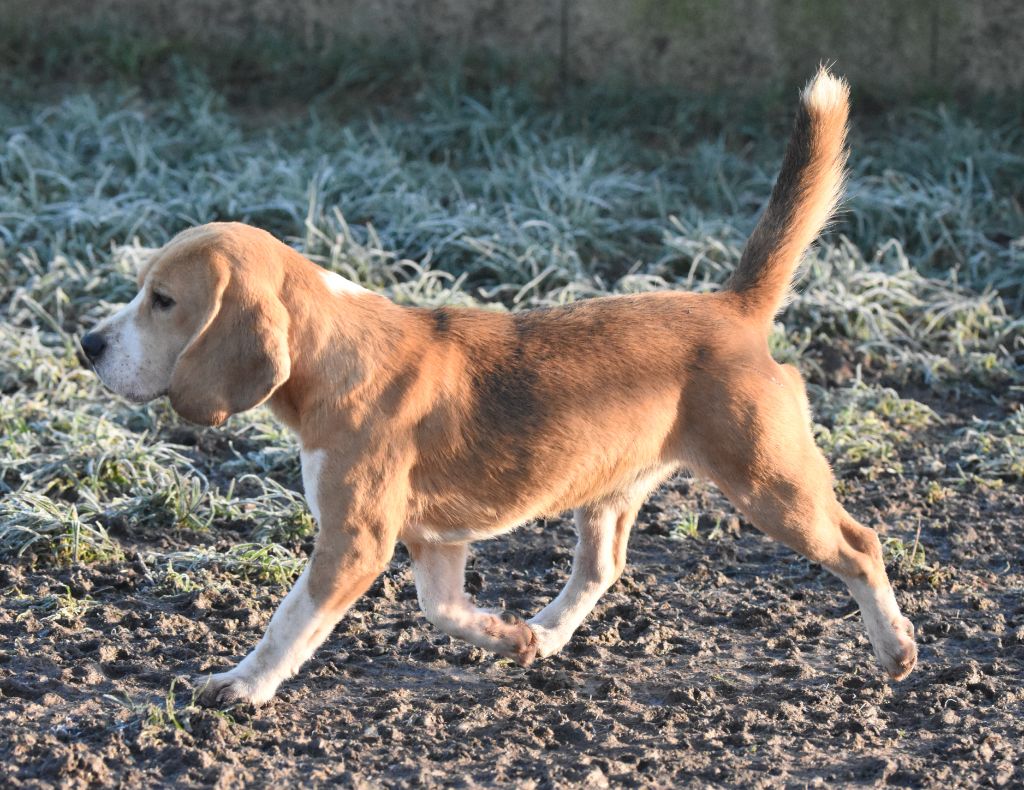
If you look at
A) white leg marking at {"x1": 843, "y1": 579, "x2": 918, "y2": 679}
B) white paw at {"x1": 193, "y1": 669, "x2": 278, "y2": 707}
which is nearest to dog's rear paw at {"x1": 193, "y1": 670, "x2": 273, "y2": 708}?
white paw at {"x1": 193, "y1": 669, "x2": 278, "y2": 707}

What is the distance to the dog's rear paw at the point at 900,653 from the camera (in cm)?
479

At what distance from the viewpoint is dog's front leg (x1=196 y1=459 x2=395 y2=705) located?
4.30 meters

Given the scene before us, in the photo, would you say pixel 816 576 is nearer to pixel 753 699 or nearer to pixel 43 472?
pixel 753 699

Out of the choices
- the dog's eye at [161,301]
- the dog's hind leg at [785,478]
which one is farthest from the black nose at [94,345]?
the dog's hind leg at [785,478]

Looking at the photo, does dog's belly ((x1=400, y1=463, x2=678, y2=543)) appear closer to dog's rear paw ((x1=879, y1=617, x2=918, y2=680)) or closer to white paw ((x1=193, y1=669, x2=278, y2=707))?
white paw ((x1=193, y1=669, x2=278, y2=707))

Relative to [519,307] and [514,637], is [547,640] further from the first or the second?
[519,307]

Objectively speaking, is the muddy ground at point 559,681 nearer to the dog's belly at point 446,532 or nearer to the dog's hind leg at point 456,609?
the dog's hind leg at point 456,609

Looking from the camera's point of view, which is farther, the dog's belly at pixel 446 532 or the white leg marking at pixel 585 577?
the white leg marking at pixel 585 577

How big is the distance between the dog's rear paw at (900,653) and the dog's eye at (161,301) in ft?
8.00

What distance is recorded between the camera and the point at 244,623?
5.16 m

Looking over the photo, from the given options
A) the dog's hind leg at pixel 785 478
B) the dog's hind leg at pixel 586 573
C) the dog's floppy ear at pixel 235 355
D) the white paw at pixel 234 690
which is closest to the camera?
the dog's floppy ear at pixel 235 355

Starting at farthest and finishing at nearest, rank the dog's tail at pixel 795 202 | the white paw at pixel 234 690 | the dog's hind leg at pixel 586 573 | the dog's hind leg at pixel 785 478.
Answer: the dog's hind leg at pixel 586 573, the dog's tail at pixel 795 202, the dog's hind leg at pixel 785 478, the white paw at pixel 234 690

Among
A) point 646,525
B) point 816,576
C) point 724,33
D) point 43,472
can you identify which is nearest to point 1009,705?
point 816,576

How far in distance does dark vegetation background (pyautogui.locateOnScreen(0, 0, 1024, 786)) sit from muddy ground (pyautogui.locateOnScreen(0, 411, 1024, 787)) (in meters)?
0.02
